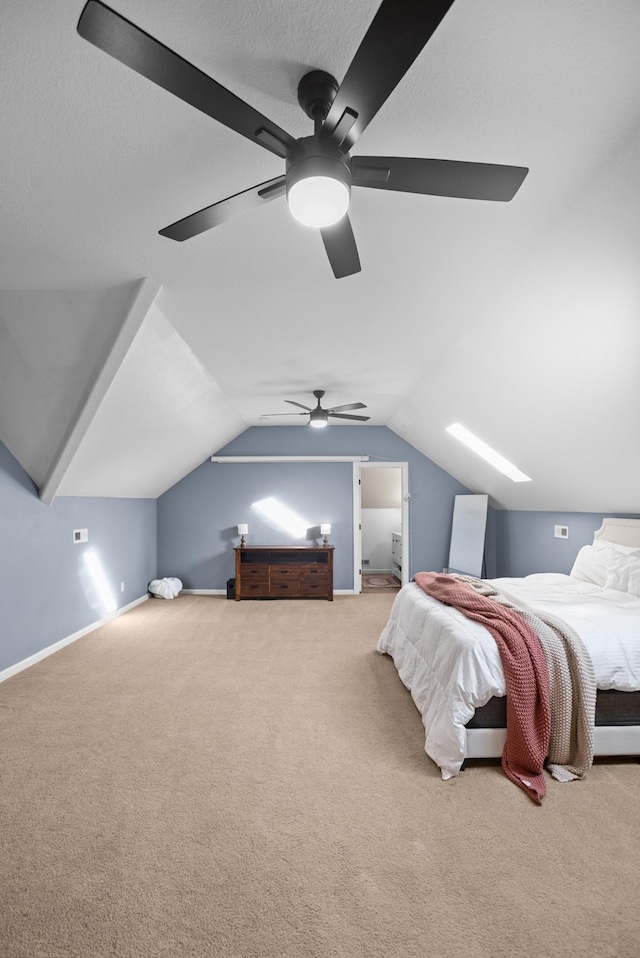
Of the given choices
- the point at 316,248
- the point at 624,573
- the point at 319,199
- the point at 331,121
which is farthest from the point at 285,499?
the point at 331,121

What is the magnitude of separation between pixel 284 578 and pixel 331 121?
568 cm

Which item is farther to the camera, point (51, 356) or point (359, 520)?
point (359, 520)

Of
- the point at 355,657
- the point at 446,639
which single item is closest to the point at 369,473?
the point at 355,657

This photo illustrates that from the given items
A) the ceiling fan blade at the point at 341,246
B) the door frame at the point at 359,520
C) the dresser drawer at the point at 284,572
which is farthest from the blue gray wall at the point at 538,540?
the ceiling fan blade at the point at 341,246

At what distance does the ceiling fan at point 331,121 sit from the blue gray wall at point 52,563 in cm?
310

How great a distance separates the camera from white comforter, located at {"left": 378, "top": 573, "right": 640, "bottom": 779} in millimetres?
2432

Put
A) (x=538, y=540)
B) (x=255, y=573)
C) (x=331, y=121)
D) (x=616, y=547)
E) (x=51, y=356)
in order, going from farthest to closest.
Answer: (x=255, y=573)
(x=538, y=540)
(x=616, y=547)
(x=51, y=356)
(x=331, y=121)

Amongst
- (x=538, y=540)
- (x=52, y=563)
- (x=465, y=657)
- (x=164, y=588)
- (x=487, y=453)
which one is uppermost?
(x=487, y=453)

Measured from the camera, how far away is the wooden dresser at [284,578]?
645 centimetres

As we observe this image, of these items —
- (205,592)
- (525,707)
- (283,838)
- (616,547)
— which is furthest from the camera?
(205,592)

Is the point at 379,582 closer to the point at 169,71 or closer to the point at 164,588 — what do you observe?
the point at 164,588

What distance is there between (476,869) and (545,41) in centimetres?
270

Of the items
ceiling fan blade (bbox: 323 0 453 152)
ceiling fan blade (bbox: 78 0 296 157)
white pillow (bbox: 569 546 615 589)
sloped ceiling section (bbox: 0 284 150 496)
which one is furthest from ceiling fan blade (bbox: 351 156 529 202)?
white pillow (bbox: 569 546 615 589)

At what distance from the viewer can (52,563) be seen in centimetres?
433
